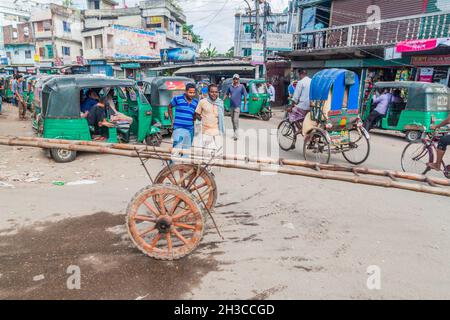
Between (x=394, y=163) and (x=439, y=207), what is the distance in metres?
2.75

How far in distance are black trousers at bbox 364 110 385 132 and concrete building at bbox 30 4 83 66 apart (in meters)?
35.7

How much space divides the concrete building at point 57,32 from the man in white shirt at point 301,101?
36.1 m

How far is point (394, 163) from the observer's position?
752 centimetres

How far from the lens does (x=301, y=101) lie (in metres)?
8.02

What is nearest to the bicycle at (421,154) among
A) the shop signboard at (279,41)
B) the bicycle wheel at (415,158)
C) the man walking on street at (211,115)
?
the bicycle wheel at (415,158)

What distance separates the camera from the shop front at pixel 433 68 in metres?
12.5

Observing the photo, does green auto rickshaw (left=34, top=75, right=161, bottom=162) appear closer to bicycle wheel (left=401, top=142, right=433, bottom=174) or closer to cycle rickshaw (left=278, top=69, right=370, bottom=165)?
cycle rickshaw (left=278, top=69, right=370, bottom=165)

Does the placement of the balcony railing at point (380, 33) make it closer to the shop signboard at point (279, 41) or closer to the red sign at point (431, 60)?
the red sign at point (431, 60)

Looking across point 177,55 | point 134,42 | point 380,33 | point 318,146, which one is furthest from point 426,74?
point 134,42

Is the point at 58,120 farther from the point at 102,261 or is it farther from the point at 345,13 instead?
the point at 345,13

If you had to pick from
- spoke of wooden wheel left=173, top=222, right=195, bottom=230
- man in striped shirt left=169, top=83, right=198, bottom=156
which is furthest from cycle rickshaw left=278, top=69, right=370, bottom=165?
spoke of wooden wheel left=173, top=222, right=195, bottom=230
